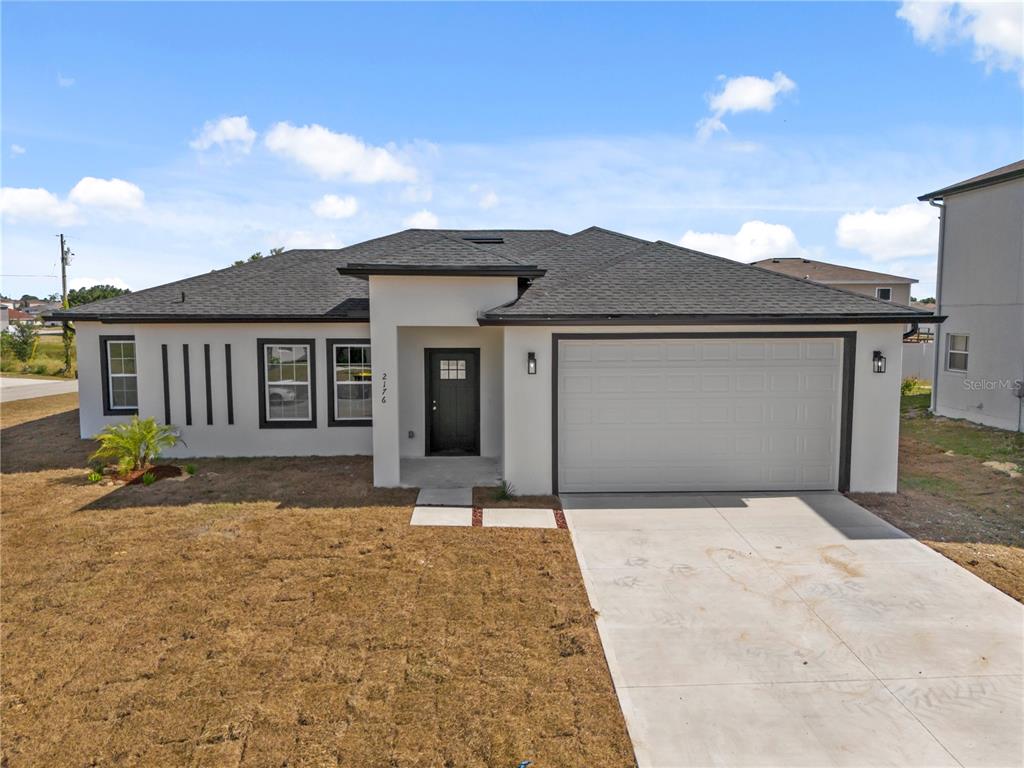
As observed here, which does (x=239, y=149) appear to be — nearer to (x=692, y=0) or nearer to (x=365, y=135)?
(x=365, y=135)

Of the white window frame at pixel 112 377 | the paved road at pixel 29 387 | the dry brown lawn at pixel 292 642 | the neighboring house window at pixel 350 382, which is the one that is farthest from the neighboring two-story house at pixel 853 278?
the paved road at pixel 29 387

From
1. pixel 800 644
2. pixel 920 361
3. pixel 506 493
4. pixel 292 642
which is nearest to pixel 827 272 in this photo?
pixel 920 361

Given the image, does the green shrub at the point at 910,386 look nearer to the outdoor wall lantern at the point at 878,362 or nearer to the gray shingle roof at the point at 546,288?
the outdoor wall lantern at the point at 878,362

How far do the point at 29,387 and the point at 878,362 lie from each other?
29113 millimetres

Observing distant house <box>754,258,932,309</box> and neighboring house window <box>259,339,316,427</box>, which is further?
distant house <box>754,258,932,309</box>

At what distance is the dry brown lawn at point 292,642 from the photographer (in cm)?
400

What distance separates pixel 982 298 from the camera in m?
15.3

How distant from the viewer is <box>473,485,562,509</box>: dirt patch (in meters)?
9.08

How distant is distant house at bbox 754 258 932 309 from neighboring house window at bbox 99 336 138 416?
2817 centimetres

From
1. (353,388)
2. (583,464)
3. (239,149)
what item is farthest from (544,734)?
(239,149)

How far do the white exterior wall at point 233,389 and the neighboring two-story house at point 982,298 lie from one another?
48.5ft

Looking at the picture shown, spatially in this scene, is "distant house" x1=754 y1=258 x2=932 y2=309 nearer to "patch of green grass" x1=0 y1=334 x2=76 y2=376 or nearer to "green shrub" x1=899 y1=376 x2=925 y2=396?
"green shrub" x1=899 y1=376 x2=925 y2=396

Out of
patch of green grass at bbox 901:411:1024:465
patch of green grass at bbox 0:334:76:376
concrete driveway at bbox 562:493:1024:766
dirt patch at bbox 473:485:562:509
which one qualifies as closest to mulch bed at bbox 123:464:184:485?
dirt patch at bbox 473:485:562:509

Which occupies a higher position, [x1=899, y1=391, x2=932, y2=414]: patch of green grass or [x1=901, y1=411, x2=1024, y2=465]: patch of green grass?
[x1=899, y1=391, x2=932, y2=414]: patch of green grass
